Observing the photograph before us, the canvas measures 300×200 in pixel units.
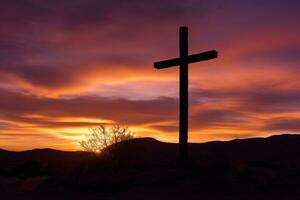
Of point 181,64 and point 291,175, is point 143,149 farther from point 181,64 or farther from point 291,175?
point 291,175

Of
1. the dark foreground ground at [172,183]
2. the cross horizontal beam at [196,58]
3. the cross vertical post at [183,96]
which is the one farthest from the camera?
the cross horizontal beam at [196,58]

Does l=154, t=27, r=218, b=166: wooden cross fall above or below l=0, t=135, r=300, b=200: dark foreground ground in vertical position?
above

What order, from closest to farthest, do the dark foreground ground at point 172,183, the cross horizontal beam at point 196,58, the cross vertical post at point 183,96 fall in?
the dark foreground ground at point 172,183 → the cross vertical post at point 183,96 → the cross horizontal beam at point 196,58

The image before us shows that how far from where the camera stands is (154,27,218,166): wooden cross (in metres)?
17.6

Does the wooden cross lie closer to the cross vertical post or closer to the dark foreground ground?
the cross vertical post

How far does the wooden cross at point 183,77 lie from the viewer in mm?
17625

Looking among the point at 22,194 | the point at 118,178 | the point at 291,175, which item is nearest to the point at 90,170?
the point at 118,178

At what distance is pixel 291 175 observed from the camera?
1653 centimetres

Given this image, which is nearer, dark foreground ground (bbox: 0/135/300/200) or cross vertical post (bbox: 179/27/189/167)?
dark foreground ground (bbox: 0/135/300/200)

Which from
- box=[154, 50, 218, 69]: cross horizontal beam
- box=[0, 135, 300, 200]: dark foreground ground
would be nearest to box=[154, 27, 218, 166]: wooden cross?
box=[154, 50, 218, 69]: cross horizontal beam

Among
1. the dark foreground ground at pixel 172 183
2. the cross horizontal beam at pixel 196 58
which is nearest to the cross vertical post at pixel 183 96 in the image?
the cross horizontal beam at pixel 196 58

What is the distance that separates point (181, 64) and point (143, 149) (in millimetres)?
4677

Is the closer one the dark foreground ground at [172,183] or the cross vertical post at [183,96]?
the dark foreground ground at [172,183]

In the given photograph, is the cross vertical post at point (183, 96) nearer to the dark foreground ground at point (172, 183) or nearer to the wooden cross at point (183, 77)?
the wooden cross at point (183, 77)
